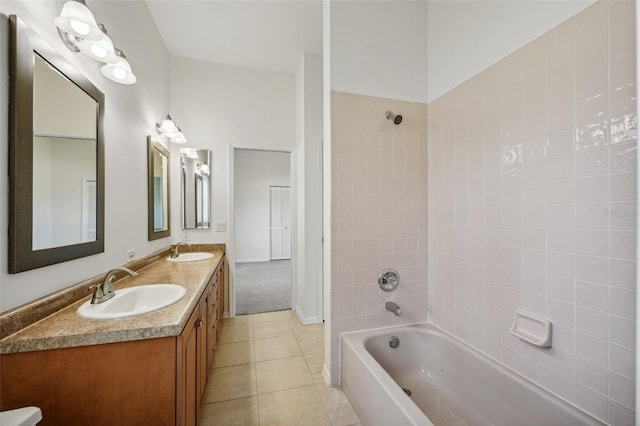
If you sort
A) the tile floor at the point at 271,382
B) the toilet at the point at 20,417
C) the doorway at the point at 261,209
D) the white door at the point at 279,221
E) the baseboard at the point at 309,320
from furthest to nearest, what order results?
1. the white door at the point at 279,221
2. the doorway at the point at 261,209
3. the baseboard at the point at 309,320
4. the tile floor at the point at 271,382
5. the toilet at the point at 20,417

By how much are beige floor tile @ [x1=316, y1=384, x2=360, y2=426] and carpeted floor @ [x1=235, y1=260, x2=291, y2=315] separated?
1.65m

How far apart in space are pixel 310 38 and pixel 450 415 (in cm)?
339

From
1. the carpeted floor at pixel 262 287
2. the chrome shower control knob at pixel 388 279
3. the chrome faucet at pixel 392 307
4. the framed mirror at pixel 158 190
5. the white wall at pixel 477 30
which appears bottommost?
the carpeted floor at pixel 262 287

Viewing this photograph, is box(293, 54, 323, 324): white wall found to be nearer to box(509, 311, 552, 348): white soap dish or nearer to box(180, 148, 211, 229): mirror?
box(180, 148, 211, 229): mirror

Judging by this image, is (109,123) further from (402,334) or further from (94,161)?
(402,334)

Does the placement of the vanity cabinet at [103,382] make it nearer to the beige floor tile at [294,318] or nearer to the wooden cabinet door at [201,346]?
the wooden cabinet door at [201,346]

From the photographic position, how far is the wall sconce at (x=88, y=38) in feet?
3.54

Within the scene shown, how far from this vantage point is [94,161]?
1.39 meters

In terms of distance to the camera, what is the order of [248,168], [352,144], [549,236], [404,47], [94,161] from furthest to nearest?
1. [248,168]
2. [404,47]
3. [352,144]
4. [94,161]
5. [549,236]

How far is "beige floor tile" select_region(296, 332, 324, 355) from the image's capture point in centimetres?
229

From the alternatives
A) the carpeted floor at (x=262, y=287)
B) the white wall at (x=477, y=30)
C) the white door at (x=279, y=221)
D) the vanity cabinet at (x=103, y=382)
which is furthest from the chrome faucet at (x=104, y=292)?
the white door at (x=279, y=221)

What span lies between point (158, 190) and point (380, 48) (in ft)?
7.64

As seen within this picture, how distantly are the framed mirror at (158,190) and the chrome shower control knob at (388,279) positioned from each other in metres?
1.99

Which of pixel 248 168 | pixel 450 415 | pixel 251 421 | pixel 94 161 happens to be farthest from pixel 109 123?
pixel 248 168
